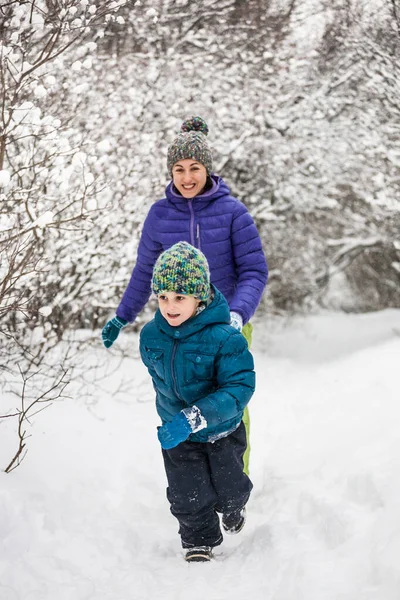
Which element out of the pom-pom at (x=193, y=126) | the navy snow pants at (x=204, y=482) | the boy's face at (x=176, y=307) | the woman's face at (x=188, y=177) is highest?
the pom-pom at (x=193, y=126)

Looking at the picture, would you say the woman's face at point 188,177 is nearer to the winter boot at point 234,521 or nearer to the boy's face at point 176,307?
the boy's face at point 176,307

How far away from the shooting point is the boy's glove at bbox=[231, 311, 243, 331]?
3072 millimetres

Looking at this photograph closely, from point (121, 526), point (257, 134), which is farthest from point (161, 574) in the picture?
point (257, 134)

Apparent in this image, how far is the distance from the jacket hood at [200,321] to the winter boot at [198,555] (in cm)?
104

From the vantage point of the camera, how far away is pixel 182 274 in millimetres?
2803

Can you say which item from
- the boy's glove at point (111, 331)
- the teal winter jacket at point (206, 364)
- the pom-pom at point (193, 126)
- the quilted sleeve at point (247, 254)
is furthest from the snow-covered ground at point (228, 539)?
the pom-pom at point (193, 126)

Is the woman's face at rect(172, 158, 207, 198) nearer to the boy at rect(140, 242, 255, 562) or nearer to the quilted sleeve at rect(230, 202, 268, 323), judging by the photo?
the quilted sleeve at rect(230, 202, 268, 323)

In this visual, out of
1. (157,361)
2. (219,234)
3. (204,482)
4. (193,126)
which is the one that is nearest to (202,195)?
(219,234)

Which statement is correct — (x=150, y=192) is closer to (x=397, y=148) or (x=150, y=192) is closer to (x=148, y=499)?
(x=397, y=148)

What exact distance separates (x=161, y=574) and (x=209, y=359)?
1.03 metres

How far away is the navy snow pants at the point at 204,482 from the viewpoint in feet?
9.89

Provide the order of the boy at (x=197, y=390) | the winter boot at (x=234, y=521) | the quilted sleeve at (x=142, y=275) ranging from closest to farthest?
the boy at (x=197, y=390) → the winter boot at (x=234, y=521) → the quilted sleeve at (x=142, y=275)

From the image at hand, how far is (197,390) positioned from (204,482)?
1.56 ft

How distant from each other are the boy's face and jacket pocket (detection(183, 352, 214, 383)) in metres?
0.16
